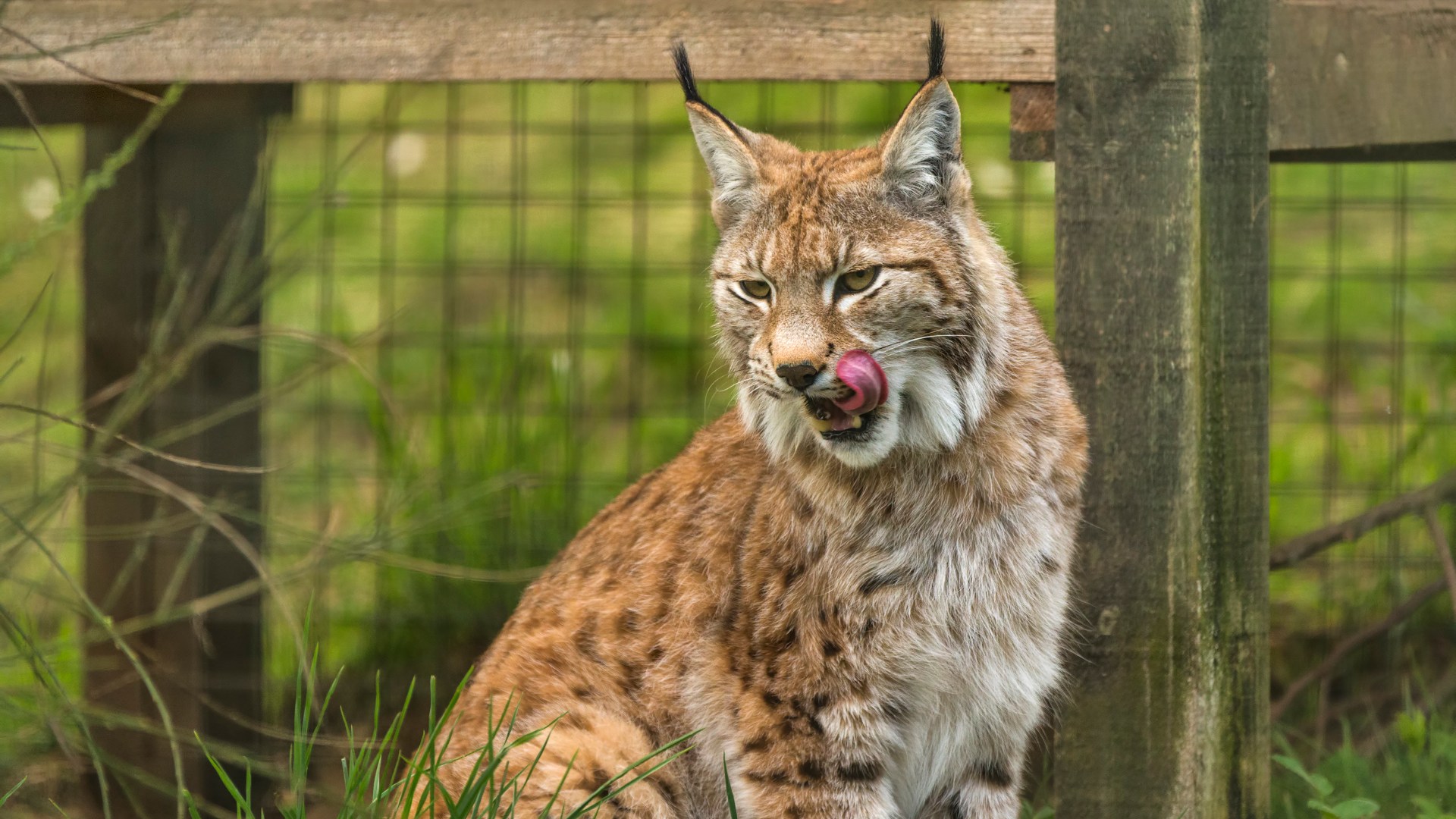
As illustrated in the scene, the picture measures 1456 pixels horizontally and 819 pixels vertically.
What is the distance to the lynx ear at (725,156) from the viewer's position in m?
2.92

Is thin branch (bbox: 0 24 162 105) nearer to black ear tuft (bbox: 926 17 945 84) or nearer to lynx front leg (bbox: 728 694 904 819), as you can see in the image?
black ear tuft (bbox: 926 17 945 84)

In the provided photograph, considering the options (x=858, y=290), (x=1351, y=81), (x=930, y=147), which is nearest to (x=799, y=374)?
(x=858, y=290)

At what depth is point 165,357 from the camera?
409 cm

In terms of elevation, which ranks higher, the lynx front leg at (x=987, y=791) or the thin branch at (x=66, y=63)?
the thin branch at (x=66, y=63)

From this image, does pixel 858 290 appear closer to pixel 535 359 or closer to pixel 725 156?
pixel 725 156

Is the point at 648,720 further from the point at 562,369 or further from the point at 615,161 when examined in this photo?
the point at 615,161

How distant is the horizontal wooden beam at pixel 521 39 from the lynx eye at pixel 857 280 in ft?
1.74

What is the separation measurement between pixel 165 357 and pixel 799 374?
7.23ft

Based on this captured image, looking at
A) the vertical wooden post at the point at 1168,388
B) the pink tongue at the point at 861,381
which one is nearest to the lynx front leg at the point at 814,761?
the vertical wooden post at the point at 1168,388

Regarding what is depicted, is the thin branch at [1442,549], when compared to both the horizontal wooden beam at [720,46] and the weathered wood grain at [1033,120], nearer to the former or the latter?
the horizontal wooden beam at [720,46]

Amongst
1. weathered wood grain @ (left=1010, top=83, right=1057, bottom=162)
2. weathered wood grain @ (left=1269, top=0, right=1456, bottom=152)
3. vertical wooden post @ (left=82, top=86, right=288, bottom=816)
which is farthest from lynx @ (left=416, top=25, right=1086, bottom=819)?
vertical wooden post @ (left=82, top=86, right=288, bottom=816)

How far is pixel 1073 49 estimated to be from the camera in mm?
2891

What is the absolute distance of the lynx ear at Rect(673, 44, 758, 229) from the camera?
292cm

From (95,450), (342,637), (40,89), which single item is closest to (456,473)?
(342,637)
